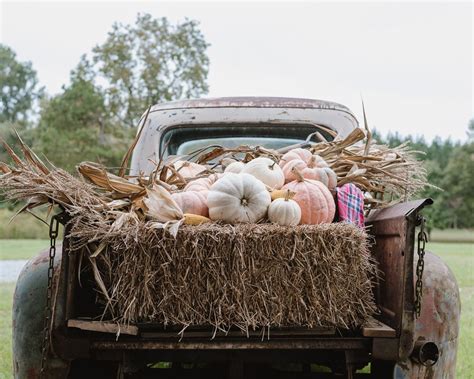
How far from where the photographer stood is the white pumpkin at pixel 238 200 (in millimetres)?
2715

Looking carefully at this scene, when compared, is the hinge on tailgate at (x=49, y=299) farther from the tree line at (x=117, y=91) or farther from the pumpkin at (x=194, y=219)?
the tree line at (x=117, y=91)

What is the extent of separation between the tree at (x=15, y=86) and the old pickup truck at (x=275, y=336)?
4966 centimetres

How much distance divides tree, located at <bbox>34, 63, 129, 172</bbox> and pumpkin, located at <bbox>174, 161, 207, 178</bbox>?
23.6m

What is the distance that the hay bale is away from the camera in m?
2.54

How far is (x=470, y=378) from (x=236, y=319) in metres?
3.57

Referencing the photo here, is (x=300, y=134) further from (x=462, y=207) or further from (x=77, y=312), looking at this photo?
(x=462, y=207)

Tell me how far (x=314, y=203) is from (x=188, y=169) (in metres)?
0.80

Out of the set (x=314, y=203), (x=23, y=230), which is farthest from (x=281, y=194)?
(x=23, y=230)

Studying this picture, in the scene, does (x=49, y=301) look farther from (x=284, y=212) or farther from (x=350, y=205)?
(x=350, y=205)

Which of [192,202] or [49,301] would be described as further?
[192,202]

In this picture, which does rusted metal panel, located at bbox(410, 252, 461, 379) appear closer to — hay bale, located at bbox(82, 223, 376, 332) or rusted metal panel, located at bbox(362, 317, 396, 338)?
rusted metal panel, located at bbox(362, 317, 396, 338)

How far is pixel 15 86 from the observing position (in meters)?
53.1

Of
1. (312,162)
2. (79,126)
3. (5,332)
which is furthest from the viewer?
(79,126)

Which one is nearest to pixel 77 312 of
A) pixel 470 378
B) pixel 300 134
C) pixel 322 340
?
pixel 322 340
